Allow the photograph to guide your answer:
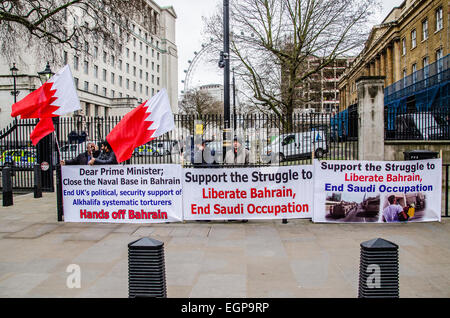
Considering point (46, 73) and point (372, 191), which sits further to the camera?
point (46, 73)

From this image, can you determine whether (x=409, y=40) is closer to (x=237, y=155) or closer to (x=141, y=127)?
(x=237, y=155)

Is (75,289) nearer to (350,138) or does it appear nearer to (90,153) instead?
(90,153)

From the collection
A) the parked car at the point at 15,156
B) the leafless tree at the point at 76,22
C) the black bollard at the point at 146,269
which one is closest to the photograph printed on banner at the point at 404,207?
the black bollard at the point at 146,269

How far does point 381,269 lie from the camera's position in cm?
319

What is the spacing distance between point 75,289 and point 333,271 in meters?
3.33

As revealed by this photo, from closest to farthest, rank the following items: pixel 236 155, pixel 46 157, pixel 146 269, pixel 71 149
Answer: pixel 146 269
pixel 236 155
pixel 46 157
pixel 71 149

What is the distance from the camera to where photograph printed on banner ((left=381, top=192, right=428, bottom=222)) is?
749 cm

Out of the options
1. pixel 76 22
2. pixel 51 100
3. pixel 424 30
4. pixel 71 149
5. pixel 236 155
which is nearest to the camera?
pixel 51 100

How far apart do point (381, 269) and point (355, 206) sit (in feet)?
14.8

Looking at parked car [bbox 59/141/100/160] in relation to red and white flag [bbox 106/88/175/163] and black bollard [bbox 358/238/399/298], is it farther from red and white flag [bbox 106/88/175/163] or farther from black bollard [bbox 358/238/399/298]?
black bollard [bbox 358/238/399/298]

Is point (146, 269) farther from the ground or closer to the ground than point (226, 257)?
farther from the ground

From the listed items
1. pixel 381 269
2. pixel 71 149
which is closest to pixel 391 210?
pixel 381 269

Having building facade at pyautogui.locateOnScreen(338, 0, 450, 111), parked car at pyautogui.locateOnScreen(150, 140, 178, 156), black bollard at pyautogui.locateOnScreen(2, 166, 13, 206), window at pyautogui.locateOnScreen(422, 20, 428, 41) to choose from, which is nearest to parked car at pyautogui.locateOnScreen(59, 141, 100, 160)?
black bollard at pyautogui.locateOnScreen(2, 166, 13, 206)

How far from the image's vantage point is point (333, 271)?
15.9 feet
